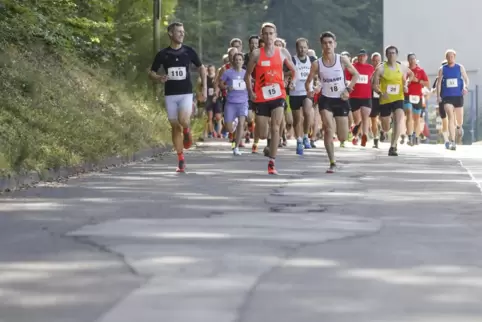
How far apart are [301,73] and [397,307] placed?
62.2 feet

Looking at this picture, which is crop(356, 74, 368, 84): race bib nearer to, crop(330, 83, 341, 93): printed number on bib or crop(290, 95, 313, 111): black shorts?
crop(290, 95, 313, 111): black shorts

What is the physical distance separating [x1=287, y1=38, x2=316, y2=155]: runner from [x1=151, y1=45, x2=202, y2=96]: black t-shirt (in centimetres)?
605

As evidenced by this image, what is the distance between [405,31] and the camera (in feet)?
226

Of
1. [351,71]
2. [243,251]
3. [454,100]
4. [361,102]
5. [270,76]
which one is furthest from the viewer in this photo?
[361,102]

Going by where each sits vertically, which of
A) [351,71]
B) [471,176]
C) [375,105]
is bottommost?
[471,176]

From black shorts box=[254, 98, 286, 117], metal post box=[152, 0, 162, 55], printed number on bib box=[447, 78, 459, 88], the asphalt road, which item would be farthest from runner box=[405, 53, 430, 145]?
the asphalt road

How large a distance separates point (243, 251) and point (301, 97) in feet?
55.8

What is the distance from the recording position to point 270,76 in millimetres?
19828

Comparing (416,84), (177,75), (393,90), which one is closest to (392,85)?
(393,90)

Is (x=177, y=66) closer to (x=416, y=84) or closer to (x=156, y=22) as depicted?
(x=416, y=84)

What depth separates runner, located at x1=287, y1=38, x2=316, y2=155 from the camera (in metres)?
26.3

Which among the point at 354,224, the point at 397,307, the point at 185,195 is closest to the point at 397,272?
the point at 397,307

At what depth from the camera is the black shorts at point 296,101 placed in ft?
88.0

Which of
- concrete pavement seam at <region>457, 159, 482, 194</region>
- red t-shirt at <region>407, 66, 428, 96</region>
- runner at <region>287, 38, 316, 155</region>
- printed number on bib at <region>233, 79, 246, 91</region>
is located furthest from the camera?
red t-shirt at <region>407, 66, 428, 96</region>
